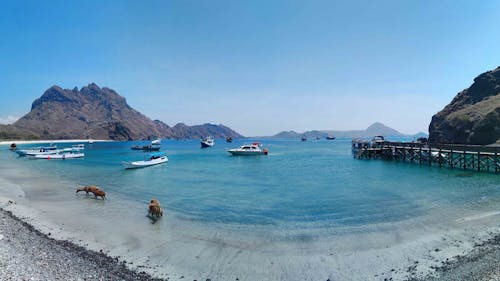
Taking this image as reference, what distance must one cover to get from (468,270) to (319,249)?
6223 millimetres

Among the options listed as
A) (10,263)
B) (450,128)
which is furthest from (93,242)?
(450,128)

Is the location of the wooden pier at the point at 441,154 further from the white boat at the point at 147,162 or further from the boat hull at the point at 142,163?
the boat hull at the point at 142,163

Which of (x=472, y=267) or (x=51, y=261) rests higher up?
(x=51, y=261)

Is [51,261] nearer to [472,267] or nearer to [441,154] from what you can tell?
[472,267]

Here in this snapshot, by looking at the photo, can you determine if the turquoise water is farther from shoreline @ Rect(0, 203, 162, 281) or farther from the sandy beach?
shoreline @ Rect(0, 203, 162, 281)

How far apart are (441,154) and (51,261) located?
61.7 m

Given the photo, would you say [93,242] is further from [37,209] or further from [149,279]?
[37,209]

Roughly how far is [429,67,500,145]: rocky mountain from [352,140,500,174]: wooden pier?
1741 centimetres

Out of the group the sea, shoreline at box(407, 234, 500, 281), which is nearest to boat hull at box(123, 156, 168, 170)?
the sea

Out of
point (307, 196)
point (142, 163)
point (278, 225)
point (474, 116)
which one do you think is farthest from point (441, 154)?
point (142, 163)

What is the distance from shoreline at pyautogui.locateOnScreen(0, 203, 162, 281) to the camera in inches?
433

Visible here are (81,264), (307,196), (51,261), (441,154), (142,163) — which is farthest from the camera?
(142,163)

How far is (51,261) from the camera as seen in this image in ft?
41.4

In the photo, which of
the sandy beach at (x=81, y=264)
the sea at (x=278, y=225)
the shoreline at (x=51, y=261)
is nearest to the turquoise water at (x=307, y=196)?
the sea at (x=278, y=225)
